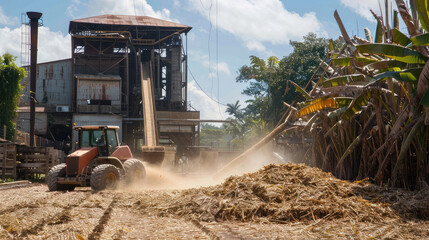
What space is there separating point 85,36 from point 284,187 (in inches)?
1506

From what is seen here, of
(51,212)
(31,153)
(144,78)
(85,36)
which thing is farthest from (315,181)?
(85,36)

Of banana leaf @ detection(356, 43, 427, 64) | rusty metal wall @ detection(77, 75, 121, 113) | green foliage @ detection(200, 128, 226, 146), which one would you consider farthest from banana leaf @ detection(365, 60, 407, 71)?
green foliage @ detection(200, 128, 226, 146)

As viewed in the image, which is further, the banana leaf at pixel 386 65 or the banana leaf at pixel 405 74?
the banana leaf at pixel 386 65

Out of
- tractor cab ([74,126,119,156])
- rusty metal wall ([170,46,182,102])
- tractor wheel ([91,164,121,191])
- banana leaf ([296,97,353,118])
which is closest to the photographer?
banana leaf ([296,97,353,118])

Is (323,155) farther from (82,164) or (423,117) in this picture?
(82,164)

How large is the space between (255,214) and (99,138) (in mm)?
9920

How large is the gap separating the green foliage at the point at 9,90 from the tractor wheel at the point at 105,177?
22000mm

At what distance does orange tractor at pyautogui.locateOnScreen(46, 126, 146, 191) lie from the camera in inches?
592

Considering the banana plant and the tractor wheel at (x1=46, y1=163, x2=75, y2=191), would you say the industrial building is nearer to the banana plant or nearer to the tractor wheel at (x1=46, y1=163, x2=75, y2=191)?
the tractor wheel at (x1=46, y1=163, x2=75, y2=191)

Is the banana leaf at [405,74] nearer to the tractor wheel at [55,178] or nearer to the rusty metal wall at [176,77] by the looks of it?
the tractor wheel at [55,178]

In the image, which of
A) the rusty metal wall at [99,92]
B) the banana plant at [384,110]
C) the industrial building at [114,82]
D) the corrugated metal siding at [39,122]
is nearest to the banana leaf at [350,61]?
the banana plant at [384,110]

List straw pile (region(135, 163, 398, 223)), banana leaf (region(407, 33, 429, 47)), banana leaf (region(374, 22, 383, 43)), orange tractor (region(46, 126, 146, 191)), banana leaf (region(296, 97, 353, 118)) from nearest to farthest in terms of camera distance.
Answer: straw pile (region(135, 163, 398, 223)) < banana leaf (region(407, 33, 429, 47)) < banana leaf (region(296, 97, 353, 118)) < banana leaf (region(374, 22, 383, 43)) < orange tractor (region(46, 126, 146, 191))

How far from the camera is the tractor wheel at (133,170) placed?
16.3 m

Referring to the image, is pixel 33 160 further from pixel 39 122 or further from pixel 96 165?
pixel 39 122
